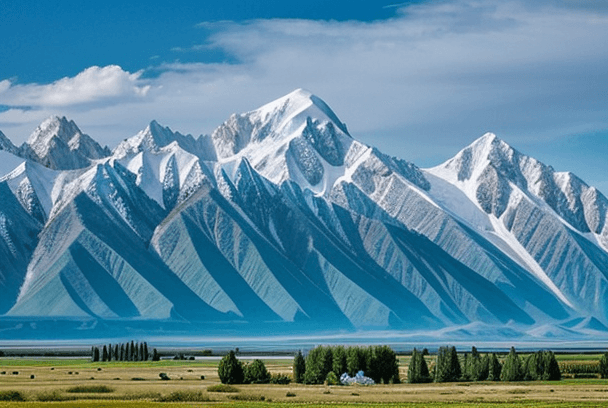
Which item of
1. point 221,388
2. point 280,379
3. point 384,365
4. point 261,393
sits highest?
point 261,393

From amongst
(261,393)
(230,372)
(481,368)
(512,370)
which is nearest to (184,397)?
(261,393)

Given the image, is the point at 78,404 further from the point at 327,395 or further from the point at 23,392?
the point at 327,395

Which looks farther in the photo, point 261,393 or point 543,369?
point 543,369

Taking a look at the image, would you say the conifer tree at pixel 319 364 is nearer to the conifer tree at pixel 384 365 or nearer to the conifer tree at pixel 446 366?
the conifer tree at pixel 384 365

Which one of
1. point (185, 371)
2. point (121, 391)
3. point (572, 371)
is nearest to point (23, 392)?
point (121, 391)

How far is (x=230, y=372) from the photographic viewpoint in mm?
153625

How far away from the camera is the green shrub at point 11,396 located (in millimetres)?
123125

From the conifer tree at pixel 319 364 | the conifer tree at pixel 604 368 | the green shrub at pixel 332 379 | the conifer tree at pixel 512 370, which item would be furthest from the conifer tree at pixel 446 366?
the conifer tree at pixel 604 368

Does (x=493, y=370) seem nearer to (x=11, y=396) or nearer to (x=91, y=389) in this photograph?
(x=91, y=389)

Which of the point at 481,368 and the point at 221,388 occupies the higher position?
the point at 221,388

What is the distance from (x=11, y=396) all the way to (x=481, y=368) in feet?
216

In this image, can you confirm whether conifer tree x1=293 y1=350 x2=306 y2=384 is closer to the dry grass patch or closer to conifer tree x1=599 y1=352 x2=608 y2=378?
the dry grass patch

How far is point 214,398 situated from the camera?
126 meters

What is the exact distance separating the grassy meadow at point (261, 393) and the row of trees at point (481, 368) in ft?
11.4
